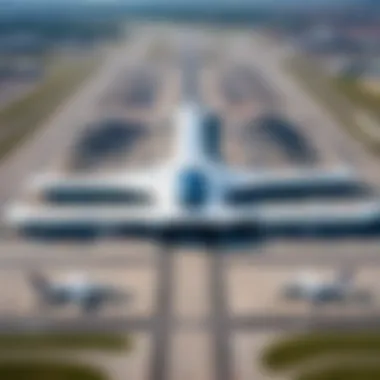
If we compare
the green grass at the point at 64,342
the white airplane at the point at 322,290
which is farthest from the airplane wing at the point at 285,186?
the green grass at the point at 64,342

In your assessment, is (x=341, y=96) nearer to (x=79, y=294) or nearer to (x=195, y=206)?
(x=195, y=206)

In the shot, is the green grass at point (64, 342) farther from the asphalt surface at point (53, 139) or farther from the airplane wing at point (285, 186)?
the asphalt surface at point (53, 139)

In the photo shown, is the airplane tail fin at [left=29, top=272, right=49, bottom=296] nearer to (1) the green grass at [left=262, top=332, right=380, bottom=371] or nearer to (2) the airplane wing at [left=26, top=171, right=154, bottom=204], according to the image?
(2) the airplane wing at [left=26, top=171, right=154, bottom=204]

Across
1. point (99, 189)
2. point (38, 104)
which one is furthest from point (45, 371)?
point (38, 104)

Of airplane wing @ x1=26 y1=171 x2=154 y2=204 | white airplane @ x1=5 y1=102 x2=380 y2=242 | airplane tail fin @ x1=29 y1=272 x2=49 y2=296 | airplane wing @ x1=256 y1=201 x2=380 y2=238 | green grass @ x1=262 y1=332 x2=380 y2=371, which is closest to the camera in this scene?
green grass @ x1=262 y1=332 x2=380 y2=371

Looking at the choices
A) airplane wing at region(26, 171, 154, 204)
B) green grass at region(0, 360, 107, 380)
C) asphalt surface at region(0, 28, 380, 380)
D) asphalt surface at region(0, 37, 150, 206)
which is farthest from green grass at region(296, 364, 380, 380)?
asphalt surface at region(0, 37, 150, 206)

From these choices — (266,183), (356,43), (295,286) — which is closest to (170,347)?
(295,286)
